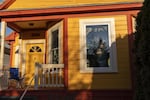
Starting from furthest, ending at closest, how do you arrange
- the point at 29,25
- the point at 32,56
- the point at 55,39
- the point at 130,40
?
the point at 32,56, the point at 29,25, the point at 55,39, the point at 130,40

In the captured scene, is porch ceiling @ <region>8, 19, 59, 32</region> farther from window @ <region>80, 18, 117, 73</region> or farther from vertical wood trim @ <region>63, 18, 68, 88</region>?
window @ <region>80, 18, 117, 73</region>

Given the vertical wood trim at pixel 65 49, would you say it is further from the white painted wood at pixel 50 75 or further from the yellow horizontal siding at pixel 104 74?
the white painted wood at pixel 50 75

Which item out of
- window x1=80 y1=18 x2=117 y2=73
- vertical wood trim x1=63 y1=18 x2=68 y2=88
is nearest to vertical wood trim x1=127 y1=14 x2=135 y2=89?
window x1=80 y1=18 x2=117 y2=73

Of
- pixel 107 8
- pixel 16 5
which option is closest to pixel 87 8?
pixel 107 8

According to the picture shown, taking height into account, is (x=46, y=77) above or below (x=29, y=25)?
below

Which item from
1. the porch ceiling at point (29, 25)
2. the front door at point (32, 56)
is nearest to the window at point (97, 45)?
the porch ceiling at point (29, 25)

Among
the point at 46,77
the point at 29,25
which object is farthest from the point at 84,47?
the point at 29,25

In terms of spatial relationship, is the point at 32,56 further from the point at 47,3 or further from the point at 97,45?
the point at 97,45

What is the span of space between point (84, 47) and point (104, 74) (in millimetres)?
1176

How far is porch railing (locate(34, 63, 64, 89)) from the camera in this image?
820 centimetres

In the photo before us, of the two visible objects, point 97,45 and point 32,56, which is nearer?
point 97,45

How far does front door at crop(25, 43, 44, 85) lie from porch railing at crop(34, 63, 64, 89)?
2.35 m

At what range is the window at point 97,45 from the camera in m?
8.17

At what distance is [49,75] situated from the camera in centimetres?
847
